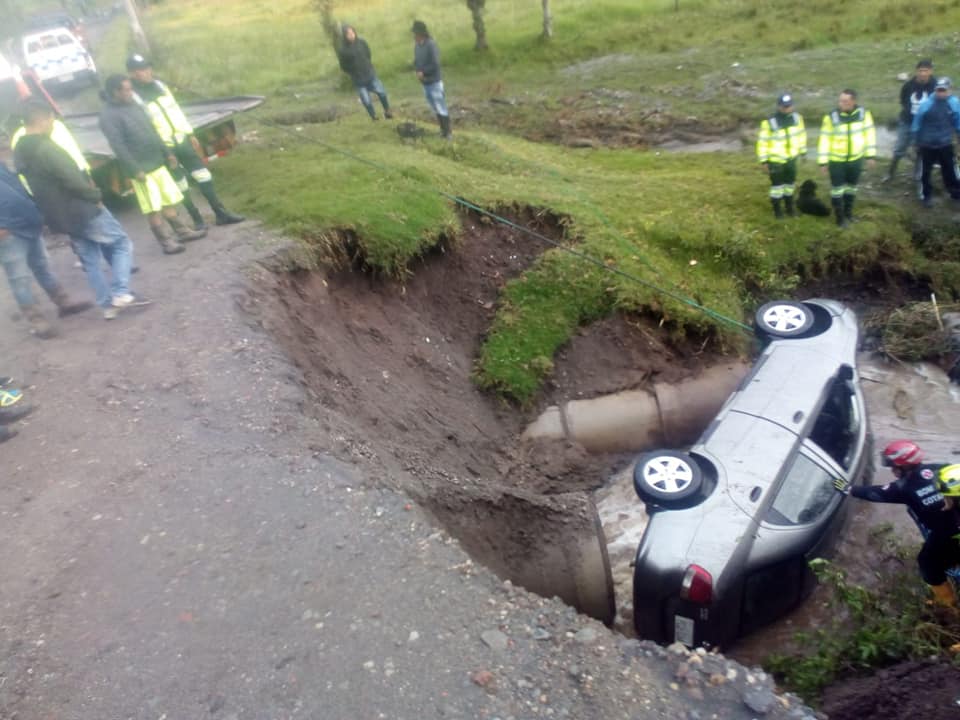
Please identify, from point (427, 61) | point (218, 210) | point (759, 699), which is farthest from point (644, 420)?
point (427, 61)

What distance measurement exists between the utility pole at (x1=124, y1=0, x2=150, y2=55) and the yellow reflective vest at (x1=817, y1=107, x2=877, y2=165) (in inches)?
799

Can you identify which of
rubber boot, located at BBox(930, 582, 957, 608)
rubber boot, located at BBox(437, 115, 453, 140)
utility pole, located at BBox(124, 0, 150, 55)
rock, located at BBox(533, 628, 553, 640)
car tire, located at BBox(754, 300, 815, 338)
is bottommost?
rubber boot, located at BBox(930, 582, 957, 608)

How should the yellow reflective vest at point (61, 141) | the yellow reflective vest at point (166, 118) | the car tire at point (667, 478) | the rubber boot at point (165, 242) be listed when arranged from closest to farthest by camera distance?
the car tire at point (667, 478) < the yellow reflective vest at point (61, 141) < the yellow reflective vest at point (166, 118) < the rubber boot at point (165, 242)

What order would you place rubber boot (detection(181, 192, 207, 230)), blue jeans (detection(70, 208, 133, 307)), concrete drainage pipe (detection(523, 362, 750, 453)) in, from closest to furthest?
blue jeans (detection(70, 208, 133, 307)), concrete drainage pipe (detection(523, 362, 750, 453)), rubber boot (detection(181, 192, 207, 230))

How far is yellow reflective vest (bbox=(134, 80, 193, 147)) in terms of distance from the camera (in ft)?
28.1

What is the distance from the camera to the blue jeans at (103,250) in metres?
7.34

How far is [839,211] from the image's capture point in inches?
407

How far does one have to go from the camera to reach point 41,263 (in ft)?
25.1

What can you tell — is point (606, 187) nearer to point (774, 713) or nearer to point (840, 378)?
point (840, 378)

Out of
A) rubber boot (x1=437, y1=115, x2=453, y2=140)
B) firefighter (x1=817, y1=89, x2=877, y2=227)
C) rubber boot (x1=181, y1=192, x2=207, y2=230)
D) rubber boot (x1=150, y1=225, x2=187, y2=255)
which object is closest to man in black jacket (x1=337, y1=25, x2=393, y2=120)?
rubber boot (x1=437, y1=115, x2=453, y2=140)

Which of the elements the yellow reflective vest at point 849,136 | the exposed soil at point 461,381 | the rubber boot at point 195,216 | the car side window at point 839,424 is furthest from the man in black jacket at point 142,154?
the yellow reflective vest at point 849,136

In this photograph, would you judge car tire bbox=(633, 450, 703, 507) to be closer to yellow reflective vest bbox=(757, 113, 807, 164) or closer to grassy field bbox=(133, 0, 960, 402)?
grassy field bbox=(133, 0, 960, 402)

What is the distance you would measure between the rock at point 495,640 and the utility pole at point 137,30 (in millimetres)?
23658

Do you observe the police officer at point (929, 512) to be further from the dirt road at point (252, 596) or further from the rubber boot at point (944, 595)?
the dirt road at point (252, 596)
